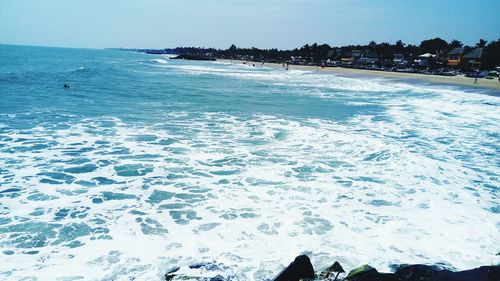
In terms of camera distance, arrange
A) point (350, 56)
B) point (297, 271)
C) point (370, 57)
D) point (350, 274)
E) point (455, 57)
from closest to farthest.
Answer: point (297, 271) → point (350, 274) → point (455, 57) → point (370, 57) → point (350, 56)

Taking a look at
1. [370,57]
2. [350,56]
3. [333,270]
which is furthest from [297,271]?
Result: [350,56]

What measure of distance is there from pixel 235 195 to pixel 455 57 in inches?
4186

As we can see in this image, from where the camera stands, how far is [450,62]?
95.6 m

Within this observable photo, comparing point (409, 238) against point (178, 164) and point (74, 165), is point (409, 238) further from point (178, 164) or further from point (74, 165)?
point (74, 165)

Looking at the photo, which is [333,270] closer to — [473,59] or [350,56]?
[473,59]

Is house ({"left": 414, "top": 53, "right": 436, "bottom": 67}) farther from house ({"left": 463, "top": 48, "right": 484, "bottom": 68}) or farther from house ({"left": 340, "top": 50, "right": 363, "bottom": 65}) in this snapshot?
house ({"left": 340, "top": 50, "right": 363, "bottom": 65})

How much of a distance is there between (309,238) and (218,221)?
222cm

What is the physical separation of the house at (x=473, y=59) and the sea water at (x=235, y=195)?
76900 millimetres

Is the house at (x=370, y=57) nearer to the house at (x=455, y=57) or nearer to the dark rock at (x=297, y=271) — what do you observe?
the house at (x=455, y=57)

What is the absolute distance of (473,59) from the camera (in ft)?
275

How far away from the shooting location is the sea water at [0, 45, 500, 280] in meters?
6.84

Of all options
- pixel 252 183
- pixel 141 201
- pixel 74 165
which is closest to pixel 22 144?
pixel 74 165

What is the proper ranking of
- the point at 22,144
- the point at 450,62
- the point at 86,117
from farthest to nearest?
the point at 450,62
the point at 86,117
the point at 22,144

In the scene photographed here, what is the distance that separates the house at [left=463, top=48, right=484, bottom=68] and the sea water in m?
76.9
